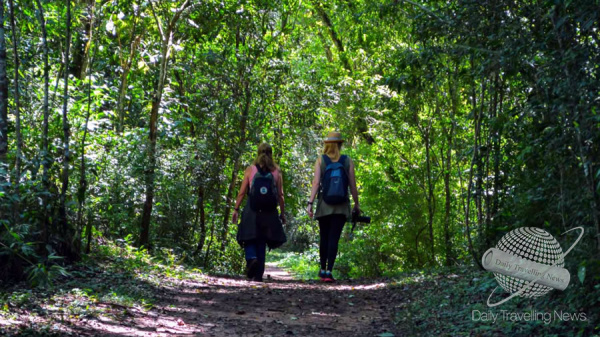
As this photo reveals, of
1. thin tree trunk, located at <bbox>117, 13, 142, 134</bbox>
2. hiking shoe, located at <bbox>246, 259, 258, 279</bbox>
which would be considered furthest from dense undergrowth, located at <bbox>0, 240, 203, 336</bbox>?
thin tree trunk, located at <bbox>117, 13, 142, 134</bbox>

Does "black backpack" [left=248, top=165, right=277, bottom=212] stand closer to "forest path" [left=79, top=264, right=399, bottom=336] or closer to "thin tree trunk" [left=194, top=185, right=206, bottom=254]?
"forest path" [left=79, top=264, right=399, bottom=336]

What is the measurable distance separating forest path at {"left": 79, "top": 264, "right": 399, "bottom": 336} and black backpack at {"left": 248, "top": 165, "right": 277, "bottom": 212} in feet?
4.11

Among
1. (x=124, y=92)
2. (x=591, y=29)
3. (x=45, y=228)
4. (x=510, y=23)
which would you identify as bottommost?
(x=45, y=228)

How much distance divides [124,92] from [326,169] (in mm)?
5258

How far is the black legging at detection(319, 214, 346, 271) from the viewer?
9.89 meters

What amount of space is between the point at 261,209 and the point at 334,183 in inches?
48.1

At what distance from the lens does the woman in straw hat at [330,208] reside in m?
9.82

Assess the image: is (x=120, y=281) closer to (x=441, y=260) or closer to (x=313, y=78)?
(x=441, y=260)

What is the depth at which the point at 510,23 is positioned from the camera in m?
5.93

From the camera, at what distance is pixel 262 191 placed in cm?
955

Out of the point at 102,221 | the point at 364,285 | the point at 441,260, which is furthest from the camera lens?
the point at 441,260

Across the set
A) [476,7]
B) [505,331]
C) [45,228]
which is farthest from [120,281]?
[476,7]

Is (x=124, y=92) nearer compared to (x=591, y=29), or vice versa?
(x=591, y=29)

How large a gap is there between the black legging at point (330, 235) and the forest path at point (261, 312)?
84cm
